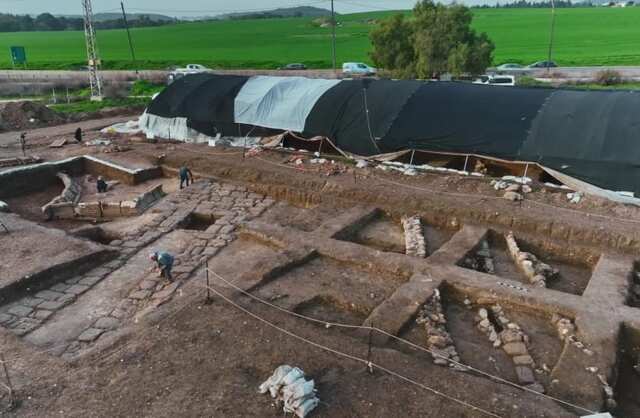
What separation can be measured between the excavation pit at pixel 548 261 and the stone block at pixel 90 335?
23.6 ft

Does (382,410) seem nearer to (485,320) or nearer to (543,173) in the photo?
(485,320)

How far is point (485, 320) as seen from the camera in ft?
29.3

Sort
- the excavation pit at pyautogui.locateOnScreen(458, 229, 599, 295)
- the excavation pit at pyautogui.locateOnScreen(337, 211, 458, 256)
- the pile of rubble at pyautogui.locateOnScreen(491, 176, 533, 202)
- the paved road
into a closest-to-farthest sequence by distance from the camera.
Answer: the excavation pit at pyautogui.locateOnScreen(458, 229, 599, 295) < the excavation pit at pyautogui.locateOnScreen(337, 211, 458, 256) < the pile of rubble at pyautogui.locateOnScreen(491, 176, 533, 202) < the paved road

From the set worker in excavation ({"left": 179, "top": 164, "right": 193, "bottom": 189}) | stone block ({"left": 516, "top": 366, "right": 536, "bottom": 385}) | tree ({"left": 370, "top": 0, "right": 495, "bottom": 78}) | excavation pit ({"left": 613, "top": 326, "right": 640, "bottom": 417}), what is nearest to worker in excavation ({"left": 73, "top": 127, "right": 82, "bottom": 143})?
worker in excavation ({"left": 179, "top": 164, "right": 193, "bottom": 189})

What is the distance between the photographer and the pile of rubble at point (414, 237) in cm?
1120

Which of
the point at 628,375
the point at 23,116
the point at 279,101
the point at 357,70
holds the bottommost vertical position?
the point at 628,375

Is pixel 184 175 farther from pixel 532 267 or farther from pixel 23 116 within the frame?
pixel 23 116

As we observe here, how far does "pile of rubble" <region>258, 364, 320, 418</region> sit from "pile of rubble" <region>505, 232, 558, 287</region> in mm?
5674

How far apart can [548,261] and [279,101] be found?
476 inches

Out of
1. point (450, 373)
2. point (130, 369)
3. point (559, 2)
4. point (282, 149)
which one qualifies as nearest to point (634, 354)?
point (450, 373)

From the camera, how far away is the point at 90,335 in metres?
8.67

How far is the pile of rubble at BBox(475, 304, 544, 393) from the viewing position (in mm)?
7375

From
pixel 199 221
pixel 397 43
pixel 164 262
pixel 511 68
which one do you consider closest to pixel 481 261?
pixel 164 262

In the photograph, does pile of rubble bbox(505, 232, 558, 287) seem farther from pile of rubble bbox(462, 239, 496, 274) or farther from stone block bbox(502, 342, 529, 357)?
stone block bbox(502, 342, 529, 357)
